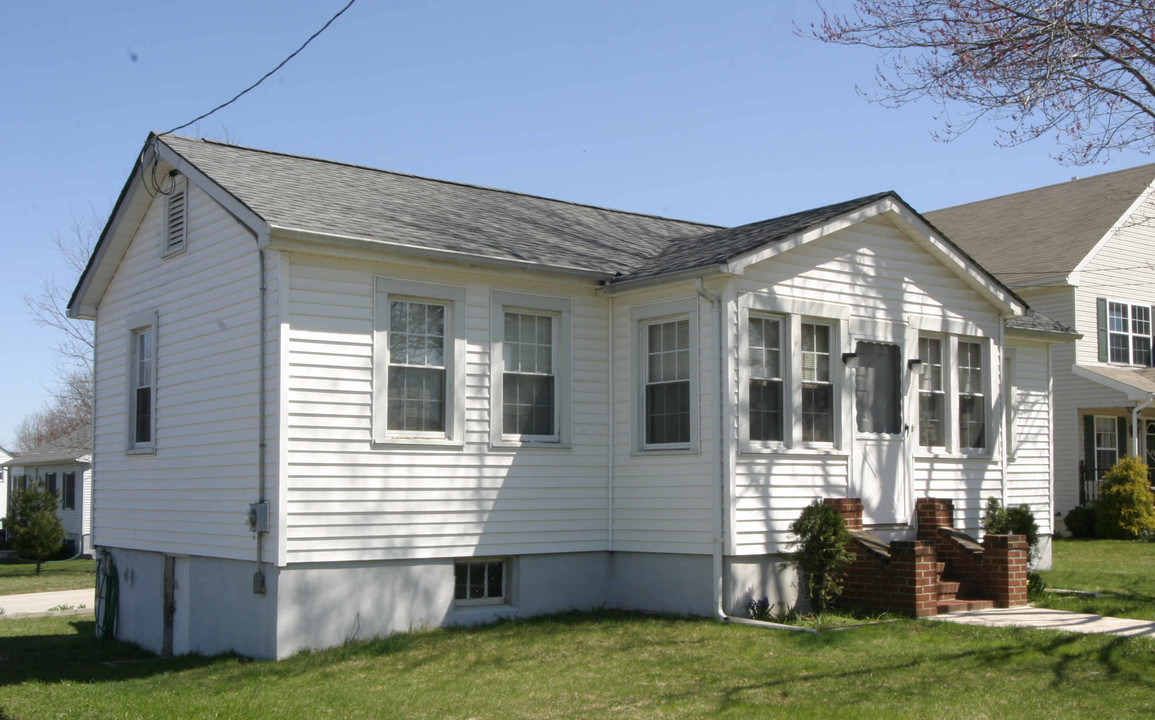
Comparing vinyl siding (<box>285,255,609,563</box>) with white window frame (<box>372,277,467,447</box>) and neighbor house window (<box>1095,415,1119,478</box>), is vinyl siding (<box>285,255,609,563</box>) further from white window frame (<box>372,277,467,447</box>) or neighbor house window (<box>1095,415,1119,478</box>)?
neighbor house window (<box>1095,415,1119,478</box>)

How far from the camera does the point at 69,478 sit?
4112 centimetres

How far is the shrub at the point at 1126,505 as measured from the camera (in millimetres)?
24359

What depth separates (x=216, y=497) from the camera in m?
12.7

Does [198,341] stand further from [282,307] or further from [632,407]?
[632,407]

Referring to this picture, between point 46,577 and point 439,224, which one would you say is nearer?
point 439,224

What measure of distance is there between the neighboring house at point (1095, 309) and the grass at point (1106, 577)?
11.5ft

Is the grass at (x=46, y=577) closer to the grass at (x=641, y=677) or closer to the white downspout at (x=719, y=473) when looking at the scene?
the grass at (x=641, y=677)

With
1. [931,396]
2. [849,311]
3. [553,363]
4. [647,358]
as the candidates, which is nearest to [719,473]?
[647,358]

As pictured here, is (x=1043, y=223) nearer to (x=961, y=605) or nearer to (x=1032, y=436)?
(x=1032, y=436)

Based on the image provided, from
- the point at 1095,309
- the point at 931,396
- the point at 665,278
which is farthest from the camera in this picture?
the point at 1095,309

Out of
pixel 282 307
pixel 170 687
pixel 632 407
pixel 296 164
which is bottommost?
pixel 170 687

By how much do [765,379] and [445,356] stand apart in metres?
3.63

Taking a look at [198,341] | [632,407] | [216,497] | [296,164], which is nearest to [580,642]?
[632,407]

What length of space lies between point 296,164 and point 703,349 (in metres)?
6.05
